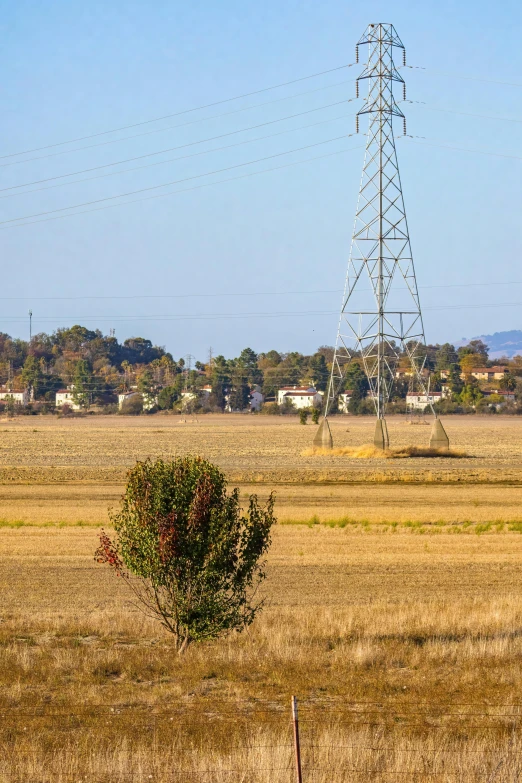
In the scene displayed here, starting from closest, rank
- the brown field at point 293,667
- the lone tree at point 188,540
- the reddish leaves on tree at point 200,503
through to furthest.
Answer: the brown field at point 293,667, the reddish leaves on tree at point 200,503, the lone tree at point 188,540

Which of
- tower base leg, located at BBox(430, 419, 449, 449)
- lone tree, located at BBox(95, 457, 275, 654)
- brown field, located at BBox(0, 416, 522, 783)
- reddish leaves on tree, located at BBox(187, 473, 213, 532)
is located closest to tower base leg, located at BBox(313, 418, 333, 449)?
tower base leg, located at BBox(430, 419, 449, 449)

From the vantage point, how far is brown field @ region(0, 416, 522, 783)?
1007cm

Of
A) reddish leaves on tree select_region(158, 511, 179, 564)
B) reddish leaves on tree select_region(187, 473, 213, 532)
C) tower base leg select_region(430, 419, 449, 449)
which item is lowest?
tower base leg select_region(430, 419, 449, 449)

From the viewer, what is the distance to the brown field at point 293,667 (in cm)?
1007

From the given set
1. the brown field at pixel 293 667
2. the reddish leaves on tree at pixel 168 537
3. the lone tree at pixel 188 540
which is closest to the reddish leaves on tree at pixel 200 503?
the lone tree at pixel 188 540

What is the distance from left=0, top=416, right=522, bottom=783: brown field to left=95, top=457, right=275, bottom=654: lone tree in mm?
750

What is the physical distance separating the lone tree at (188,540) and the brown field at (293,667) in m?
0.75

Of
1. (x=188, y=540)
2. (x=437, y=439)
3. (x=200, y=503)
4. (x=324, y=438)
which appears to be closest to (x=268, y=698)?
(x=188, y=540)

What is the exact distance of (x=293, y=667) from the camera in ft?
46.2

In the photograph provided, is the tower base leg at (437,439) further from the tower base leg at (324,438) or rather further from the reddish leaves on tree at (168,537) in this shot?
the reddish leaves on tree at (168,537)

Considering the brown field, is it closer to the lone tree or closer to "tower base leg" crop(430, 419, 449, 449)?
the lone tree

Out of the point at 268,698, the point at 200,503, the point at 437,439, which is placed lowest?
the point at 268,698

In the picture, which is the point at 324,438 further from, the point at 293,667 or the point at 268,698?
the point at 268,698

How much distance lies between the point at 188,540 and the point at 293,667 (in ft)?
7.61
